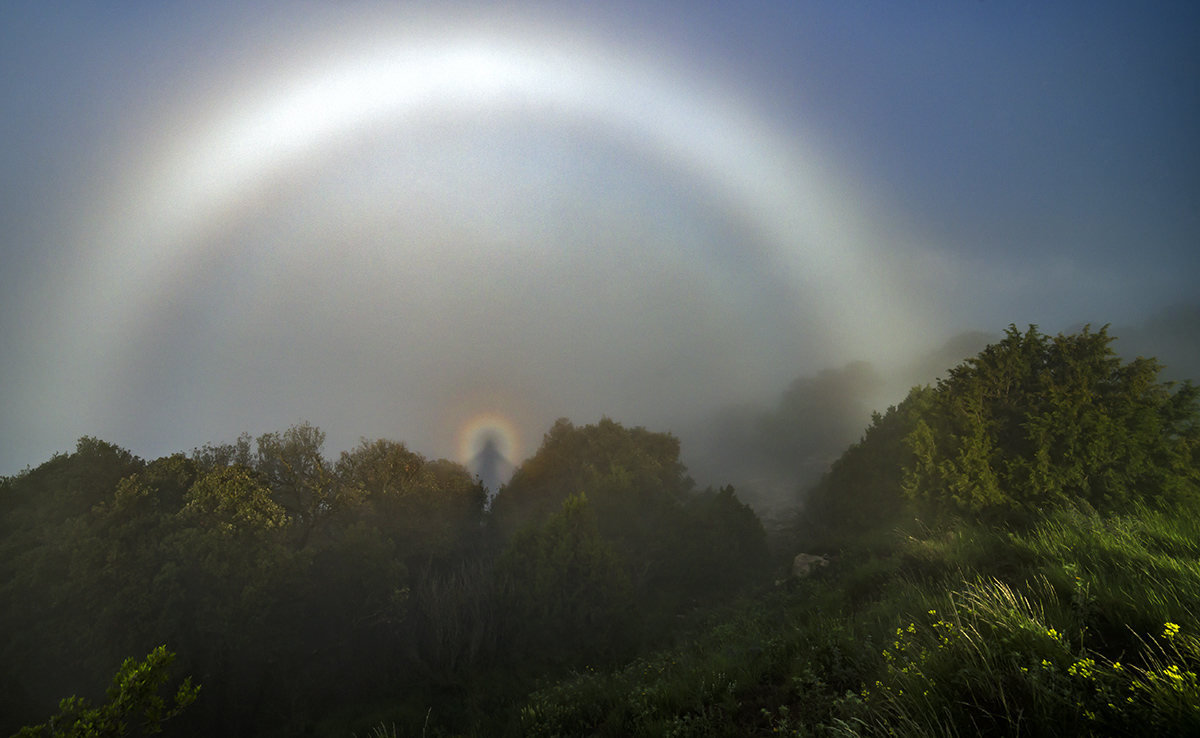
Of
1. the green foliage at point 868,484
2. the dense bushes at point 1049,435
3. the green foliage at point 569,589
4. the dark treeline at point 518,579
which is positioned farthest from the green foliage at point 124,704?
the green foliage at point 868,484

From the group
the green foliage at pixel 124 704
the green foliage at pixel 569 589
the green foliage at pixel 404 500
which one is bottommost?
the green foliage at pixel 569 589

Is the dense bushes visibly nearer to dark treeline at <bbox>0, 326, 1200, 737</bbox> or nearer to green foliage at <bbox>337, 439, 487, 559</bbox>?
dark treeline at <bbox>0, 326, 1200, 737</bbox>

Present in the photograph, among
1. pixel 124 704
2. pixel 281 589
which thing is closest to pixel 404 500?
pixel 281 589

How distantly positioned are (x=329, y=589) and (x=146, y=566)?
684 centimetres

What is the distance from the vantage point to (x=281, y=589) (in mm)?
19141

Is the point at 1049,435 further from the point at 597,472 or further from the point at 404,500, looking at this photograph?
the point at 404,500

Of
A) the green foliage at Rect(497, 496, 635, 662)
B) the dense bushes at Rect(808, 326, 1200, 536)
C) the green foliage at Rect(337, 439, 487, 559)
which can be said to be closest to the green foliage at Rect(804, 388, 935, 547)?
the dense bushes at Rect(808, 326, 1200, 536)

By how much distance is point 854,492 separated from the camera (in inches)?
1491

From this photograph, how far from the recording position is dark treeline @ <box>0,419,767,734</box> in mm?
16656

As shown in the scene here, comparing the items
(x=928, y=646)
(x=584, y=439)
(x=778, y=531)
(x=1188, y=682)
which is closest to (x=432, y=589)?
(x=928, y=646)

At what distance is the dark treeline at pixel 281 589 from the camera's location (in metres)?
16.7

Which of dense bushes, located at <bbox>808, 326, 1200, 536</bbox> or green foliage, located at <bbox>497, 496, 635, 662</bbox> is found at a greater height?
dense bushes, located at <bbox>808, 326, 1200, 536</bbox>

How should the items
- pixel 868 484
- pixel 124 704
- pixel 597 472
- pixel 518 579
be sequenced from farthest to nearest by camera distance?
1. pixel 597 472
2. pixel 868 484
3. pixel 518 579
4. pixel 124 704

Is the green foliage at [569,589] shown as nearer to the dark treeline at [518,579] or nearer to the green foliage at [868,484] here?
the dark treeline at [518,579]
